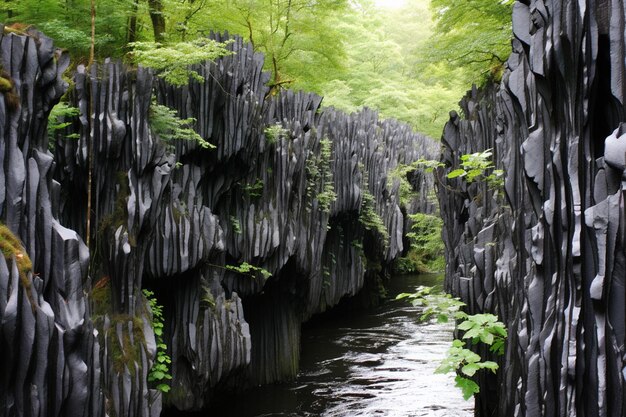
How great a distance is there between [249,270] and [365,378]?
419cm

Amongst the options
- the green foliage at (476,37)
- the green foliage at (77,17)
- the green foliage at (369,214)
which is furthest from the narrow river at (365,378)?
the green foliage at (77,17)

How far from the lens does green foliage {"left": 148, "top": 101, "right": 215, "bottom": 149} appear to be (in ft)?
30.6

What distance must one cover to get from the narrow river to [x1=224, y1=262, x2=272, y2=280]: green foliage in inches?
100

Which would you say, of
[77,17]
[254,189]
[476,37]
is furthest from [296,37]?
[476,37]

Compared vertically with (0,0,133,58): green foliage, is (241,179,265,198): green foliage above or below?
below

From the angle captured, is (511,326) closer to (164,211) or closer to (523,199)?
(523,199)

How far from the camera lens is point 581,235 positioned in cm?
390

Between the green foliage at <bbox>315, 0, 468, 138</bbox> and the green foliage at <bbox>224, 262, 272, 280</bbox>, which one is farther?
the green foliage at <bbox>315, 0, 468, 138</bbox>

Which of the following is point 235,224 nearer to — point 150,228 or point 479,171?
point 150,228

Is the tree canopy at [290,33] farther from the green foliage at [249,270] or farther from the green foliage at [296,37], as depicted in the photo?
the green foliage at [249,270]

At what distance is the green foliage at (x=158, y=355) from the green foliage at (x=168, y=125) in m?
2.48

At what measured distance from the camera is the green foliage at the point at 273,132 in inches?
478

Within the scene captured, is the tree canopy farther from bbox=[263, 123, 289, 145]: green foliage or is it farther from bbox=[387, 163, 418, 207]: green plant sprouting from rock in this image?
bbox=[387, 163, 418, 207]: green plant sprouting from rock

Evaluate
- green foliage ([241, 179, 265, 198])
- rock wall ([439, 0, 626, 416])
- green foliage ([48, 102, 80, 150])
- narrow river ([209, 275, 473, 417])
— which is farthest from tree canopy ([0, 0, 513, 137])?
narrow river ([209, 275, 473, 417])
